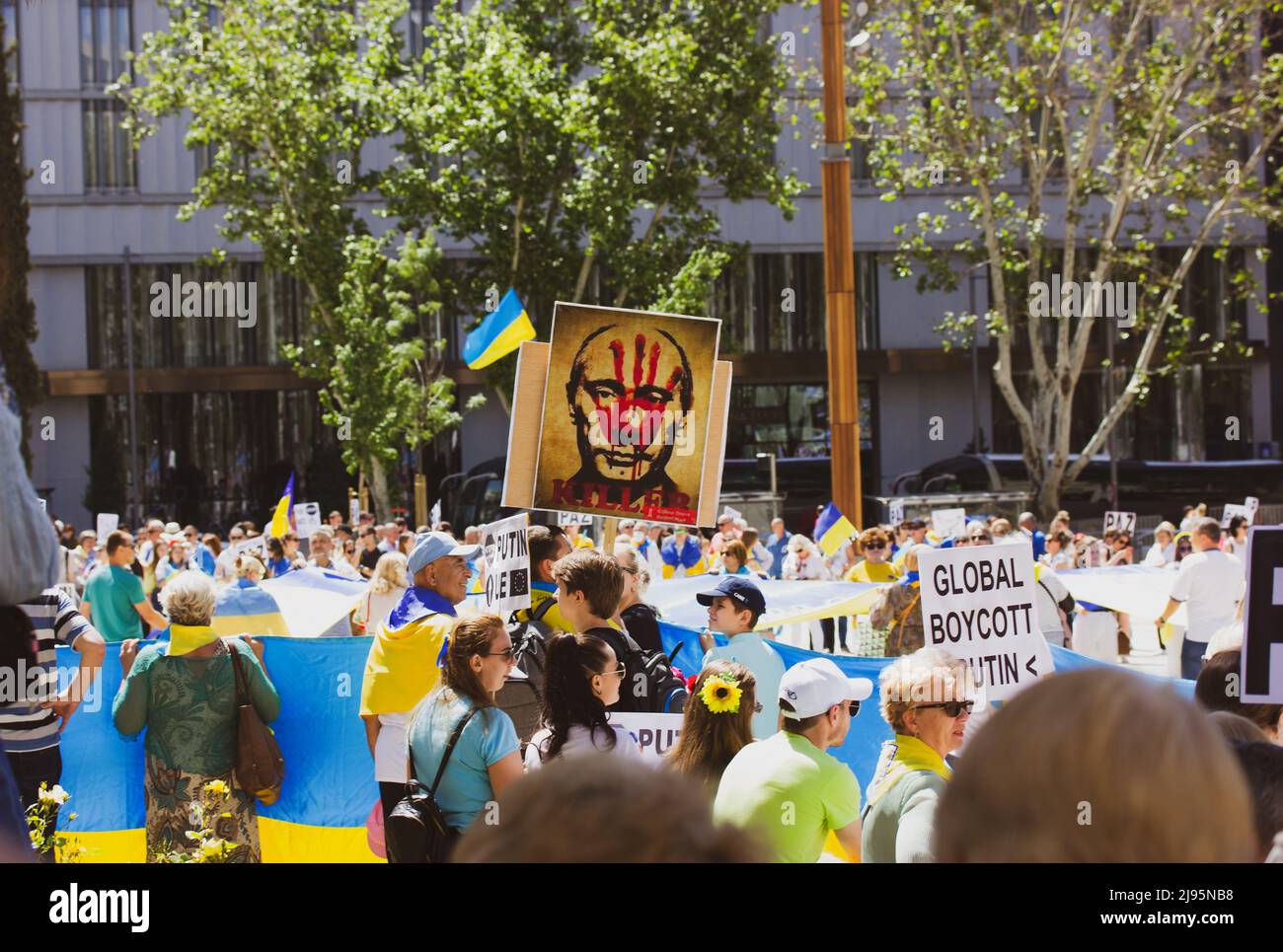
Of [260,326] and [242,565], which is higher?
[260,326]

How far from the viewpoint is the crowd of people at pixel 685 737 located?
5.95ft

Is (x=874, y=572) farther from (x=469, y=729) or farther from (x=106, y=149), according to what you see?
(x=106, y=149)

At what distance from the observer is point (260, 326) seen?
43562 millimetres

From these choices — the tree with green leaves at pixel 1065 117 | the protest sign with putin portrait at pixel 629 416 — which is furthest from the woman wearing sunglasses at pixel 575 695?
the tree with green leaves at pixel 1065 117

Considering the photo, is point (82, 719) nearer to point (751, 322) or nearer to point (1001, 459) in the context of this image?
point (1001, 459)

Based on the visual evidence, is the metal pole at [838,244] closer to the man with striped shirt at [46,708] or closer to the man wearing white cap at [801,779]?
the man with striped shirt at [46,708]

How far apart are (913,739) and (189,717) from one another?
10.6 ft

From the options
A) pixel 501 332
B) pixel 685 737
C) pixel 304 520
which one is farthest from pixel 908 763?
pixel 304 520

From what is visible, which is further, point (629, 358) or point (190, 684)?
point (629, 358)

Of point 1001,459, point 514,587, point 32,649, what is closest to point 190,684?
point 514,587

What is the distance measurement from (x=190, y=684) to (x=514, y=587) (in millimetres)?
1373
